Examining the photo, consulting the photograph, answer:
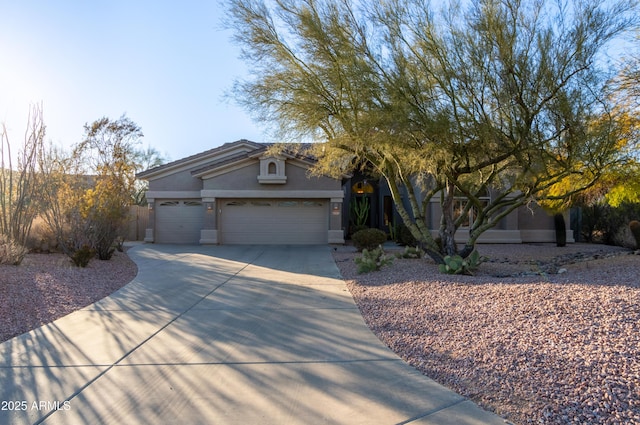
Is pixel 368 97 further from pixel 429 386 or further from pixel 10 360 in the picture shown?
pixel 10 360

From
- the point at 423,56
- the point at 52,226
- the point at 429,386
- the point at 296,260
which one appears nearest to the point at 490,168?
the point at 423,56

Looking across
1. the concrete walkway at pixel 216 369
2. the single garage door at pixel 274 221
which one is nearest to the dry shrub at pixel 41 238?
the concrete walkway at pixel 216 369

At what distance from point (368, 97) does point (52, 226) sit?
9.36m

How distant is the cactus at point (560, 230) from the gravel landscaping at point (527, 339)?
435 inches

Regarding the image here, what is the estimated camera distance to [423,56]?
9.85 m

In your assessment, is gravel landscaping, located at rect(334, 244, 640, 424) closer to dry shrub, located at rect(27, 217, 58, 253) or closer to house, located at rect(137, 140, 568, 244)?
dry shrub, located at rect(27, 217, 58, 253)

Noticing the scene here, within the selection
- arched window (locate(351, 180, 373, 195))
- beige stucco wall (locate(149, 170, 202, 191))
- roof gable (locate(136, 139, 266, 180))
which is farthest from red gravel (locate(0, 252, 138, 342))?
arched window (locate(351, 180, 373, 195))

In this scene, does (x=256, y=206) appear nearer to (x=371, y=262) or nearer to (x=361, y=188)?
(x=361, y=188)

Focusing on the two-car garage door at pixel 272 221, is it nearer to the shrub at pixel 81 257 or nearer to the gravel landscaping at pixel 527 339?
Result: the shrub at pixel 81 257

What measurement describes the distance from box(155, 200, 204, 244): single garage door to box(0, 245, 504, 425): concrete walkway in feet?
42.6

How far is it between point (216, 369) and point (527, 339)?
352 cm

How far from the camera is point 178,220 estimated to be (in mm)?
21453

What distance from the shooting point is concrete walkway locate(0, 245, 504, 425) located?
3.88 meters

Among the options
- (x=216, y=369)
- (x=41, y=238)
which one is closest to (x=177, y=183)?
(x=41, y=238)
